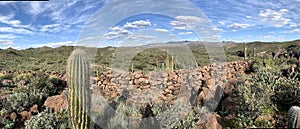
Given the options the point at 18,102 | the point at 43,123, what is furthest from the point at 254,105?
the point at 18,102

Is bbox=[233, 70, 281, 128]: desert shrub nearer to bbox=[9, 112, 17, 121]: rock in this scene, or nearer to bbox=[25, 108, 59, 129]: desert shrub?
bbox=[25, 108, 59, 129]: desert shrub

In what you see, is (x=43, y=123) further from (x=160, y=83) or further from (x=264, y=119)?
(x=160, y=83)

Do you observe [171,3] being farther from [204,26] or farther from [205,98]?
[205,98]

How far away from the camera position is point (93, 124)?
4707 millimetres

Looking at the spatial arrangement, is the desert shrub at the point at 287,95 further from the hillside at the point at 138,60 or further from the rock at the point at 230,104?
the hillside at the point at 138,60

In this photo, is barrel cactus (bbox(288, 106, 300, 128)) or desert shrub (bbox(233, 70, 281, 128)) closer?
barrel cactus (bbox(288, 106, 300, 128))

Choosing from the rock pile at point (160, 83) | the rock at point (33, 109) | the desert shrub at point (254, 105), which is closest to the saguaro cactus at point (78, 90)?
the rock at point (33, 109)

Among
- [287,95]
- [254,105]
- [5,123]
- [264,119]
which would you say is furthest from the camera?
[5,123]

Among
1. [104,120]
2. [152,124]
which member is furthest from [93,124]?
[152,124]

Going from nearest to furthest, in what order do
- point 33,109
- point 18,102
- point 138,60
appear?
1. point 33,109
2. point 18,102
3. point 138,60

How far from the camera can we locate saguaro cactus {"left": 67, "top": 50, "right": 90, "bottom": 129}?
4.37 meters

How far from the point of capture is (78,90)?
4371mm

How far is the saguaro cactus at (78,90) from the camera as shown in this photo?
437 cm

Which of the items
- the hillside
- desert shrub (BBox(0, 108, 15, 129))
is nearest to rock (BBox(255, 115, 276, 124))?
the hillside
